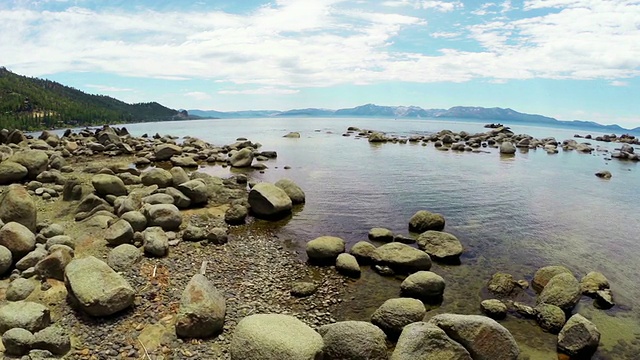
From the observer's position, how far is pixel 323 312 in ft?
41.4

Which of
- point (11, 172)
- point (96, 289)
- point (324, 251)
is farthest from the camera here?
point (11, 172)

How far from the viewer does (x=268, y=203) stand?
2216cm

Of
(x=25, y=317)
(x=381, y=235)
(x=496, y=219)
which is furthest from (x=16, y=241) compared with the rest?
(x=496, y=219)

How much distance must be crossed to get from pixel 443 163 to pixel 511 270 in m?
33.6

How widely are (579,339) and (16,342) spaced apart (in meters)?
14.8

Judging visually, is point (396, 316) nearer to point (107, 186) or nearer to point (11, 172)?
point (107, 186)

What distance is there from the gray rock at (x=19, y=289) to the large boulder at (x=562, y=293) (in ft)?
55.3

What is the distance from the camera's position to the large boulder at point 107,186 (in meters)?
22.7

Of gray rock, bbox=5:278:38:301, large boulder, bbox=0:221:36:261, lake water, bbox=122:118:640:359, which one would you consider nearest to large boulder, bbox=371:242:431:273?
lake water, bbox=122:118:640:359

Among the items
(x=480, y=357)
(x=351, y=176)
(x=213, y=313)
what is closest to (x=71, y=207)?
(x=213, y=313)

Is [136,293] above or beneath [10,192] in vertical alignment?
beneath

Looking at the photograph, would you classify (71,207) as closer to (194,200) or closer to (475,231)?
(194,200)

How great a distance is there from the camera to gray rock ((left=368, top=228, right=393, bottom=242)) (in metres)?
19.4

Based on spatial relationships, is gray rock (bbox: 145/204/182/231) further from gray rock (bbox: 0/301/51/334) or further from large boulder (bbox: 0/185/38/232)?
gray rock (bbox: 0/301/51/334)
